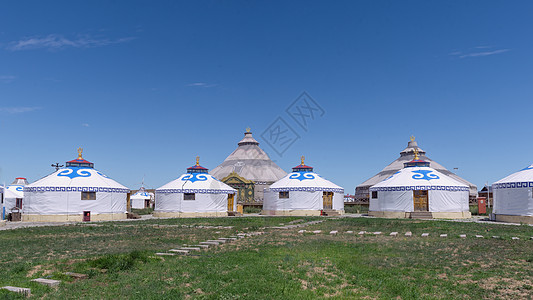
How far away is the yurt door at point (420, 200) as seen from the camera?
2897 cm

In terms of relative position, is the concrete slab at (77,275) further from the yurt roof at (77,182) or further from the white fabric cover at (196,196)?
the white fabric cover at (196,196)

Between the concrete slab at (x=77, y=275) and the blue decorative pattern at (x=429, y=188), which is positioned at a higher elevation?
the blue decorative pattern at (x=429, y=188)

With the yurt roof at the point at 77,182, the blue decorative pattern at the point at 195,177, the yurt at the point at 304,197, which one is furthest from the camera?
the yurt at the point at 304,197

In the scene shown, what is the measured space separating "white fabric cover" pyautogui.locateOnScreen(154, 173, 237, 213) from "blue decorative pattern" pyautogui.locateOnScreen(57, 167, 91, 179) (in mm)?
5850

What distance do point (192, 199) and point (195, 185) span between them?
1.18 meters

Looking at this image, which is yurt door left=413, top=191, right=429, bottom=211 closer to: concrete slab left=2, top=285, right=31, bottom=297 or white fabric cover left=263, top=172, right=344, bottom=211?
white fabric cover left=263, top=172, right=344, bottom=211

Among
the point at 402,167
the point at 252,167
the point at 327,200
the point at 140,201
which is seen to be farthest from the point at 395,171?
the point at 140,201

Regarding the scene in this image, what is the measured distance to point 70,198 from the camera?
27266mm

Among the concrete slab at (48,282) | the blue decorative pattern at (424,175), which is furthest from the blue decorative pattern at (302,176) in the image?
the concrete slab at (48,282)

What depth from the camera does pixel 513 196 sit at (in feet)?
80.3

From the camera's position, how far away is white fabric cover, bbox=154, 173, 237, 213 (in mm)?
32188

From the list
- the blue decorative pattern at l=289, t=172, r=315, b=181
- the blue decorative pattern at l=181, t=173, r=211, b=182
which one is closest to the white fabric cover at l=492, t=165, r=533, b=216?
the blue decorative pattern at l=289, t=172, r=315, b=181

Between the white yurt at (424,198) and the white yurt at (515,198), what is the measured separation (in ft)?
9.76

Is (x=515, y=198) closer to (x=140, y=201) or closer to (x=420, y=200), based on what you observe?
(x=420, y=200)
